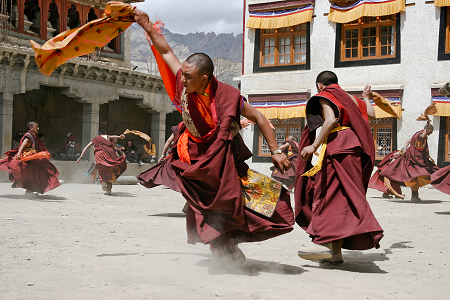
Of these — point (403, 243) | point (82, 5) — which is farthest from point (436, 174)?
point (82, 5)

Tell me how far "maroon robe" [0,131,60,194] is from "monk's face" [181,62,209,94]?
694cm

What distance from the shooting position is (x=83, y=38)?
15.1ft

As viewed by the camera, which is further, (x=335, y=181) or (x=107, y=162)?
(x=107, y=162)

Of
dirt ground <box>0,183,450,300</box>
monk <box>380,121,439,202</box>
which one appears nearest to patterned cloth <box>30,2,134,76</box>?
dirt ground <box>0,183,450,300</box>

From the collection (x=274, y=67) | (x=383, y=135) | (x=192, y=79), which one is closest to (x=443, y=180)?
(x=192, y=79)

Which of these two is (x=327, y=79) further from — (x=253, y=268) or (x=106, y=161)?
(x=106, y=161)

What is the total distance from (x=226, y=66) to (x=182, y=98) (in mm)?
48624

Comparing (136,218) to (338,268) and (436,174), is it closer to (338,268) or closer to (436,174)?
(338,268)

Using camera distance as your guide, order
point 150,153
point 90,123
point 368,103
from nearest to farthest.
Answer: point 368,103
point 90,123
point 150,153

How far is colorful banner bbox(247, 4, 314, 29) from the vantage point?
1802cm

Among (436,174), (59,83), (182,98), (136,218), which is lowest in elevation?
(136,218)

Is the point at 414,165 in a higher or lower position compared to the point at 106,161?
higher

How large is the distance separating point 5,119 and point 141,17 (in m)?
13.1

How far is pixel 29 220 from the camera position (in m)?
6.73
